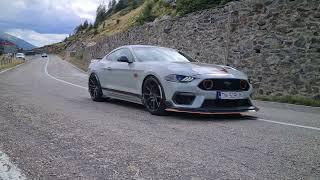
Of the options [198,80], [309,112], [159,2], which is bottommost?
[309,112]

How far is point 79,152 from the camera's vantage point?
559cm

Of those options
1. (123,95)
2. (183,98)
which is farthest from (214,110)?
(123,95)

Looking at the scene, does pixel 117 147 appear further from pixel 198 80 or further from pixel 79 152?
pixel 198 80

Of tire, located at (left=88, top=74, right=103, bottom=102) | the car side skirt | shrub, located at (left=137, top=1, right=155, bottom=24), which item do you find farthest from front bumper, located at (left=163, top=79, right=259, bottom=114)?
shrub, located at (left=137, top=1, right=155, bottom=24)

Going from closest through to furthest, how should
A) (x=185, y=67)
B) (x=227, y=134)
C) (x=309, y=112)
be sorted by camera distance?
(x=227, y=134) → (x=185, y=67) → (x=309, y=112)

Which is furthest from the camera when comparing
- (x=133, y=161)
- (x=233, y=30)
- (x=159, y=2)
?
(x=159, y=2)

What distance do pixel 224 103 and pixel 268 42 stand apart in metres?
Result: 6.10

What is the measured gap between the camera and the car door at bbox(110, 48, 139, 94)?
9.69m

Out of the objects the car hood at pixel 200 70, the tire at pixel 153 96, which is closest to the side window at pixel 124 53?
the tire at pixel 153 96

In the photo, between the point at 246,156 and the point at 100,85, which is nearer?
the point at 246,156

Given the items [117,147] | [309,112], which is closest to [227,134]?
[117,147]

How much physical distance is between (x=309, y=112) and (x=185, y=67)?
3.64m

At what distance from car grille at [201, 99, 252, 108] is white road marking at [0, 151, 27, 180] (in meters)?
3.80

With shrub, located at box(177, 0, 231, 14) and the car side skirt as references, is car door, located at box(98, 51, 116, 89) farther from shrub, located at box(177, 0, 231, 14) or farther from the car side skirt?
shrub, located at box(177, 0, 231, 14)
